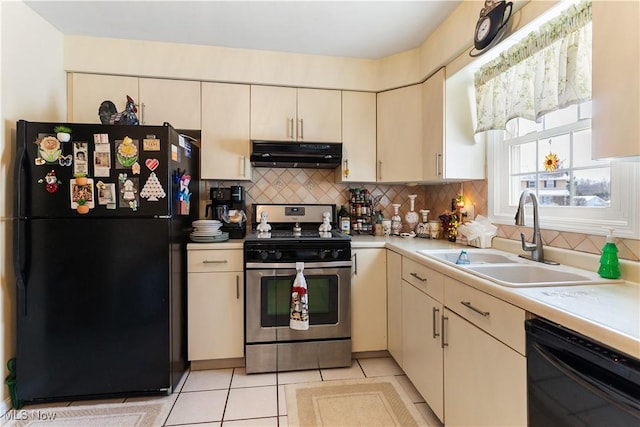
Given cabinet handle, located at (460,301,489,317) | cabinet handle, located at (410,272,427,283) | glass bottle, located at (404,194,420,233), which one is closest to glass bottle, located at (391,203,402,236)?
glass bottle, located at (404,194,420,233)

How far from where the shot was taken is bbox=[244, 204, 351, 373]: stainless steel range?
2070 mm

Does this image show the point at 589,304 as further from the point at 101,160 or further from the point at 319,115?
the point at 101,160

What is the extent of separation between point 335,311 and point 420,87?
1853 millimetres

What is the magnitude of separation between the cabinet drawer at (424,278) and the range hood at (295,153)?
1009 mm

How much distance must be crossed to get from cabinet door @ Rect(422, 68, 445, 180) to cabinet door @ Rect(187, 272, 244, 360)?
1604 millimetres

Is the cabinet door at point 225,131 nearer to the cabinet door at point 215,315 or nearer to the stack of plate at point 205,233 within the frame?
the stack of plate at point 205,233

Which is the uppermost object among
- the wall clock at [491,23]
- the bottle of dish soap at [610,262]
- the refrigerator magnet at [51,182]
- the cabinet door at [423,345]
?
the wall clock at [491,23]

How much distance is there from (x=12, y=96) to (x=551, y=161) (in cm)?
312

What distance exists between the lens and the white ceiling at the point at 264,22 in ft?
5.99

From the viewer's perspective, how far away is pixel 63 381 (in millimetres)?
1740

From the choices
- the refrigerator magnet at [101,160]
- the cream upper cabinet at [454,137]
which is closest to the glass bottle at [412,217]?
the cream upper cabinet at [454,137]

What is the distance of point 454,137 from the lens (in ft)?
6.91

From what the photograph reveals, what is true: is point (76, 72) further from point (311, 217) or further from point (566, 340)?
point (566, 340)

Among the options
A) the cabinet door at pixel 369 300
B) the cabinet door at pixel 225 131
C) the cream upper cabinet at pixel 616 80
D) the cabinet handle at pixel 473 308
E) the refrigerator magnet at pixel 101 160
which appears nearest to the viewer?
the cream upper cabinet at pixel 616 80
